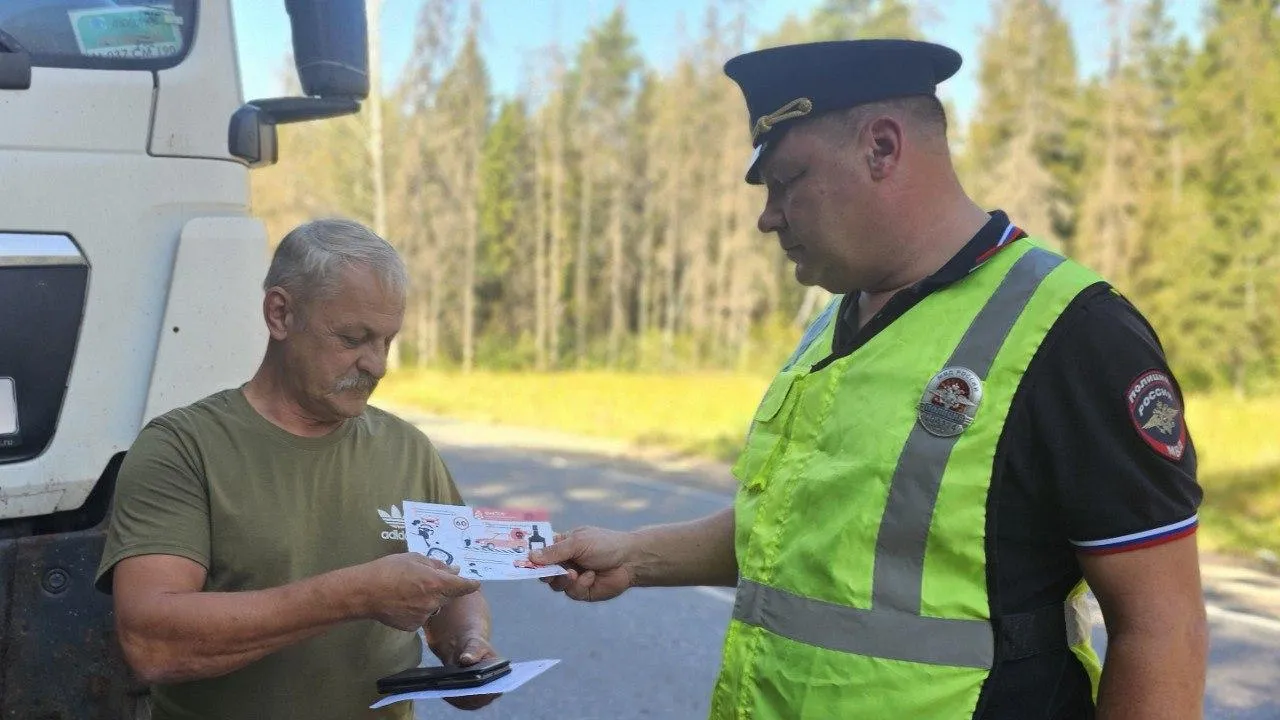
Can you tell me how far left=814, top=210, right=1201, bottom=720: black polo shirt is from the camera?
5.57 ft

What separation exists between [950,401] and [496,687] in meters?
1.03

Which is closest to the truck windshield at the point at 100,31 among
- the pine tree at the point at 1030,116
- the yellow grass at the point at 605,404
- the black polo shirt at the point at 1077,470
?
the black polo shirt at the point at 1077,470

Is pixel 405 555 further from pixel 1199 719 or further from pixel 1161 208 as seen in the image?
pixel 1161 208

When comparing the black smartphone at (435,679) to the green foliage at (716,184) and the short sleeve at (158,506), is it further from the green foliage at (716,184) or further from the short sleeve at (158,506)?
the green foliage at (716,184)

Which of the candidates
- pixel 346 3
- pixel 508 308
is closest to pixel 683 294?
pixel 508 308

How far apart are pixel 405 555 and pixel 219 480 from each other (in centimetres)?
39

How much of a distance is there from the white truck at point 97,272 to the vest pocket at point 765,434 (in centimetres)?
140

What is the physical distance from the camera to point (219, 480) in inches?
88.6

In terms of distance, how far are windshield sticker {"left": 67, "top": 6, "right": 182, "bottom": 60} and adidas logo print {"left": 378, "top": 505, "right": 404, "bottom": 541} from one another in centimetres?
143

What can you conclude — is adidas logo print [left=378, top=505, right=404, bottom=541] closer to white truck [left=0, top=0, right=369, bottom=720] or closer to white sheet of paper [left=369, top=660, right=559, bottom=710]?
white sheet of paper [left=369, top=660, right=559, bottom=710]

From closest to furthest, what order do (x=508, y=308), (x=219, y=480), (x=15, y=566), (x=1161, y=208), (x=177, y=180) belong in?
1. (x=219, y=480)
2. (x=15, y=566)
3. (x=177, y=180)
4. (x=1161, y=208)
5. (x=508, y=308)

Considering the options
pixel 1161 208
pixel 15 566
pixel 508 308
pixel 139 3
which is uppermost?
pixel 139 3

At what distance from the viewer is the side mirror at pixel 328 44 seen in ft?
10.3

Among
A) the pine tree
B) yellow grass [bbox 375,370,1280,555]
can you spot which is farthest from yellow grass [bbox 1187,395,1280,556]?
the pine tree
